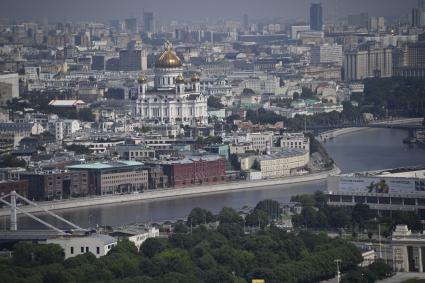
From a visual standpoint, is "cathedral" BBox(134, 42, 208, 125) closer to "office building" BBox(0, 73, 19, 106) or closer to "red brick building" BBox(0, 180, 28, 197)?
"office building" BBox(0, 73, 19, 106)

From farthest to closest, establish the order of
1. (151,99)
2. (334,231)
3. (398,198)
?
(151,99) → (398,198) → (334,231)

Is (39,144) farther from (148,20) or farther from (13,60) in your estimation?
(148,20)

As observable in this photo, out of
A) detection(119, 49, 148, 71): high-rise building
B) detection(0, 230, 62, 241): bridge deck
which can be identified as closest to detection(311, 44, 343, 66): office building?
detection(119, 49, 148, 71): high-rise building

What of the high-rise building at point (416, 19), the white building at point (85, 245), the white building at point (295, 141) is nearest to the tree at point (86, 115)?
the white building at point (295, 141)

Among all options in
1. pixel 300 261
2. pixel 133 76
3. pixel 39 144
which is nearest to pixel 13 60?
pixel 133 76

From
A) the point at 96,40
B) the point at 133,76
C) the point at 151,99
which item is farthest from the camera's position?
the point at 96,40

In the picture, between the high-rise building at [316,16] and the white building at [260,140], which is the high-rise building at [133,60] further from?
the white building at [260,140]

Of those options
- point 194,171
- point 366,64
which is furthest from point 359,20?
point 194,171

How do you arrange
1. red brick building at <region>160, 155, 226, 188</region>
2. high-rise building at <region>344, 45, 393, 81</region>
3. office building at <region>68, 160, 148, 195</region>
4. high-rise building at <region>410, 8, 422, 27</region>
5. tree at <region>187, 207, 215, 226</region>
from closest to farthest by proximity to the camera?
tree at <region>187, 207, 215, 226</region>, office building at <region>68, 160, 148, 195</region>, red brick building at <region>160, 155, 226, 188</region>, high-rise building at <region>344, 45, 393, 81</region>, high-rise building at <region>410, 8, 422, 27</region>
